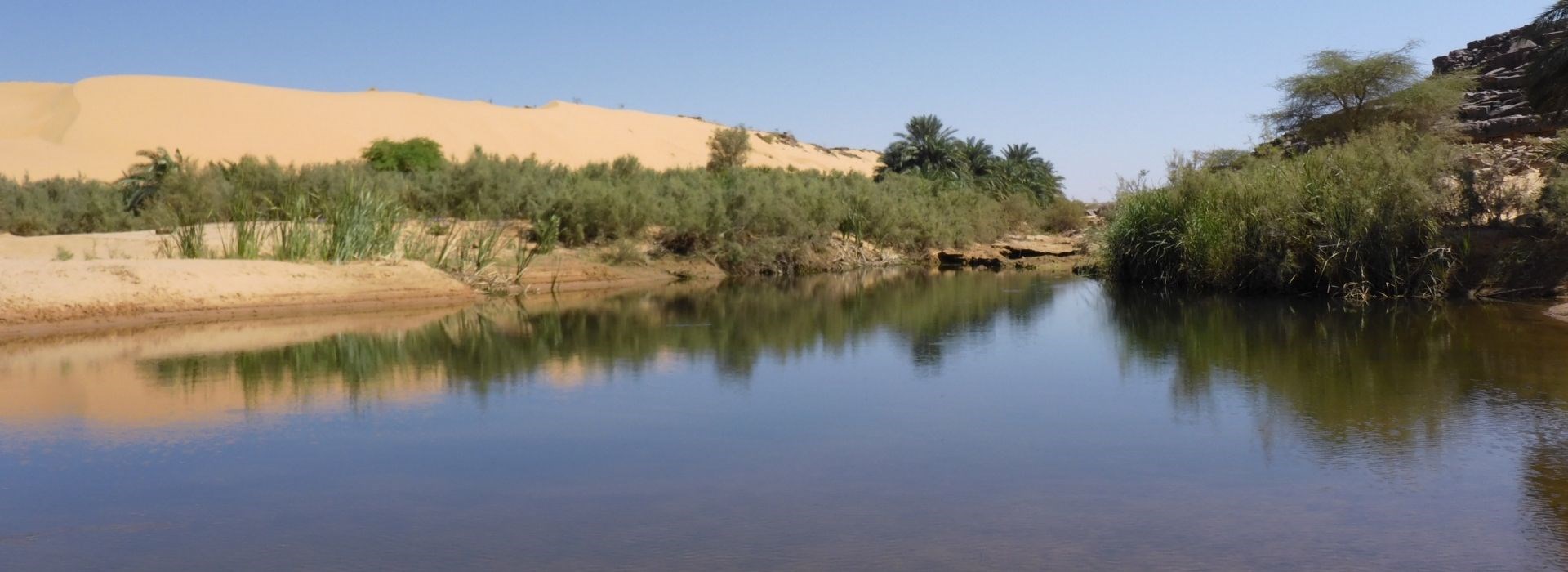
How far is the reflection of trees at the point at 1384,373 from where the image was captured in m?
8.46

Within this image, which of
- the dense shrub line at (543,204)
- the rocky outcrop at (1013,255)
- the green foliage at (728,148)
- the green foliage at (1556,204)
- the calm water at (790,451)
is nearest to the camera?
the calm water at (790,451)

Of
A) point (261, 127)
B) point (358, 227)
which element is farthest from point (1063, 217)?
point (261, 127)

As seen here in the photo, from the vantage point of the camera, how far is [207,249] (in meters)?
21.0

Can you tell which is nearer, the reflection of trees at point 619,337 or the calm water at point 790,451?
the calm water at point 790,451

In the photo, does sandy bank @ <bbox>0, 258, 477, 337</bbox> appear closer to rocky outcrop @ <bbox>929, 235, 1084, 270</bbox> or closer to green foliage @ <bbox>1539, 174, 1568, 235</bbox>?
green foliage @ <bbox>1539, 174, 1568, 235</bbox>

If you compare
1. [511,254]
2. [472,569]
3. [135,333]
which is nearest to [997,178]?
[511,254]

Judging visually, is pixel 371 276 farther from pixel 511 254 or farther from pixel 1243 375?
pixel 1243 375

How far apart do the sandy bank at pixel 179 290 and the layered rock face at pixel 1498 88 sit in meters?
27.1

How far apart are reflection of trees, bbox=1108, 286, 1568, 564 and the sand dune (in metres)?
26.1

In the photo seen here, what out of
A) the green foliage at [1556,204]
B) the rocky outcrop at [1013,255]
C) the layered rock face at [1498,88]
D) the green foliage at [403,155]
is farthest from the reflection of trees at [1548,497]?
the green foliage at [403,155]

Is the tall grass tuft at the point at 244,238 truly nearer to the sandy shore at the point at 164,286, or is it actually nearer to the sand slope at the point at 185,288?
the sandy shore at the point at 164,286

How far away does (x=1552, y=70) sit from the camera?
21062 millimetres

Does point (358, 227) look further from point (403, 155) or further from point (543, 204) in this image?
point (403, 155)

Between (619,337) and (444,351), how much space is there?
2602 millimetres
